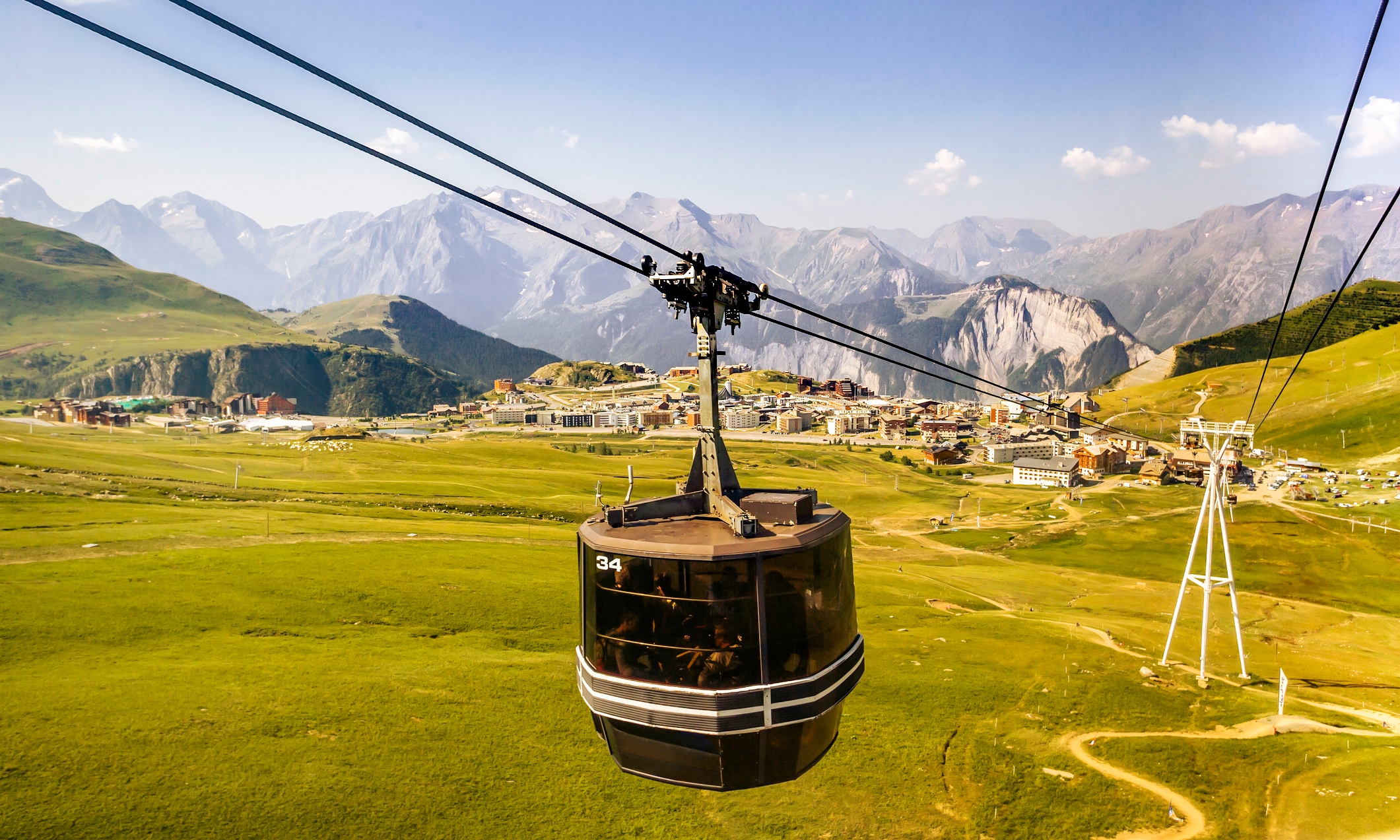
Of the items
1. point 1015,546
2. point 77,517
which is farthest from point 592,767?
point 1015,546

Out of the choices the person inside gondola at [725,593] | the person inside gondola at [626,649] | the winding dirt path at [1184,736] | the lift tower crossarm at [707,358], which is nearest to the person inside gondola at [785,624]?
the person inside gondola at [725,593]

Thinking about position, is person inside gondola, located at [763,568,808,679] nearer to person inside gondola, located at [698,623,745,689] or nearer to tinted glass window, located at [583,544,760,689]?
tinted glass window, located at [583,544,760,689]

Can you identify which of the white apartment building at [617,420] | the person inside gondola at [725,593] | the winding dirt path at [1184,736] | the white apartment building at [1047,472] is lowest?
the winding dirt path at [1184,736]

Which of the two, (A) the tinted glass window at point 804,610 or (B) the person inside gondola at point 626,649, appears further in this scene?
(B) the person inside gondola at point 626,649

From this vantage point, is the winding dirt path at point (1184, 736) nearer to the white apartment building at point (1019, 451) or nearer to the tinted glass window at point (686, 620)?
the tinted glass window at point (686, 620)

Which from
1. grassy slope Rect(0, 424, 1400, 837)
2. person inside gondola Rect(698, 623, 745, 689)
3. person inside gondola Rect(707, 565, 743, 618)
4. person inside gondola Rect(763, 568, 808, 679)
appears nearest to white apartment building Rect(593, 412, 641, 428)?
grassy slope Rect(0, 424, 1400, 837)

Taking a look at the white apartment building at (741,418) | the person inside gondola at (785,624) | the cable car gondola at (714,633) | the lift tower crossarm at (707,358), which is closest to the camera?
the cable car gondola at (714,633)
